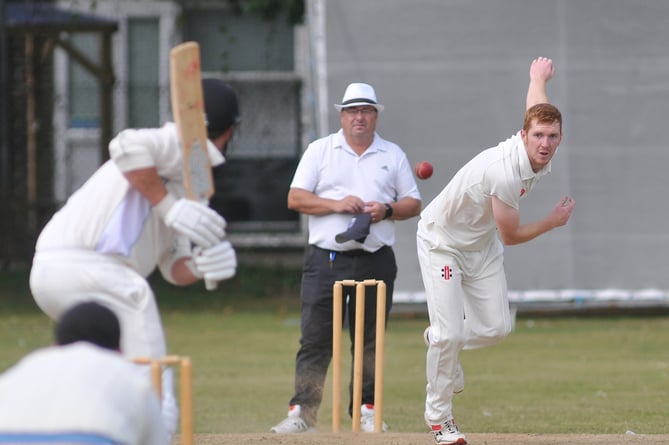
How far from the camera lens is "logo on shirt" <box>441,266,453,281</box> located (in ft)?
18.6

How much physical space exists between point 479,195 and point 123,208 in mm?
1740

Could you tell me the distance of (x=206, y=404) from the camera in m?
7.75

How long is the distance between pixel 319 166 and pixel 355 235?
0.49m

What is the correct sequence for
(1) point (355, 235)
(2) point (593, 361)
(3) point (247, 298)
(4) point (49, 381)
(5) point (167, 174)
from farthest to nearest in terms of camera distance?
1. (3) point (247, 298)
2. (2) point (593, 361)
3. (1) point (355, 235)
4. (5) point (167, 174)
5. (4) point (49, 381)

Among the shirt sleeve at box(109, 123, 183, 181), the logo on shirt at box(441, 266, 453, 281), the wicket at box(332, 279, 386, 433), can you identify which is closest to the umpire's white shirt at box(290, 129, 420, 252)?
the wicket at box(332, 279, 386, 433)

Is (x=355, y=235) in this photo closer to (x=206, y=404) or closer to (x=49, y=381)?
(x=206, y=404)

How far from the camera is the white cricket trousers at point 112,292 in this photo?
4.32 metres

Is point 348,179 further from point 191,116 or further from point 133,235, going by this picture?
point 191,116

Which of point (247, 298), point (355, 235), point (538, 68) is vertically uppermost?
point (538, 68)

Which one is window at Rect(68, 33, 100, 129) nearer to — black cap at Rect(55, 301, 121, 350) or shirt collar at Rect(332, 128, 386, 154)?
shirt collar at Rect(332, 128, 386, 154)

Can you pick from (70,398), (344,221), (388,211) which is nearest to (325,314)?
(344,221)

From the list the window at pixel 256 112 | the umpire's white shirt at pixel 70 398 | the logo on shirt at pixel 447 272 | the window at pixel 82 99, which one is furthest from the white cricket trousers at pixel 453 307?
the window at pixel 82 99

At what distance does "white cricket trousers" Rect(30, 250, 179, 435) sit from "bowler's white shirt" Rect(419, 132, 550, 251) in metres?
1.70

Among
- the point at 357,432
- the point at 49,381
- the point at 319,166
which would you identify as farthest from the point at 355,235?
the point at 49,381
